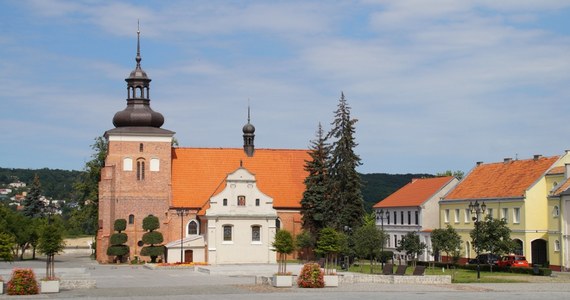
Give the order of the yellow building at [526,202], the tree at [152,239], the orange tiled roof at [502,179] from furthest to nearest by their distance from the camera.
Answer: the tree at [152,239] → the orange tiled roof at [502,179] → the yellow building at [526,202]

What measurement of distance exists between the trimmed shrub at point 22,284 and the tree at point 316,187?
1550 inches

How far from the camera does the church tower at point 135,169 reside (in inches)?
3009

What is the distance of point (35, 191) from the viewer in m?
118

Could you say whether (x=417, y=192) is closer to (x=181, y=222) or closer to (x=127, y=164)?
(x=181, y=222)

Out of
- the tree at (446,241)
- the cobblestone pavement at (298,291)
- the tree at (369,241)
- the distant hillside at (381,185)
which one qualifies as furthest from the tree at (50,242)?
the distant hillside at (381,185)

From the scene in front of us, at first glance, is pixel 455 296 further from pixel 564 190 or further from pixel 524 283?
pixel 564 190

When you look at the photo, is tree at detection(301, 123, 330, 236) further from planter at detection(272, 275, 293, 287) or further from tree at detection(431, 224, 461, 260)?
planter at detection(272, 275, 293, 287)

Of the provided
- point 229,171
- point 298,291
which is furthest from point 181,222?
point 298,291

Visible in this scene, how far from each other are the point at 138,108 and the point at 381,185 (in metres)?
101

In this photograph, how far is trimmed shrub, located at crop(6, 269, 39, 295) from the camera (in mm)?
36344

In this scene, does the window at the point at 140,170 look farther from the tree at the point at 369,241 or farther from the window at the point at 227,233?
the tree at the point at 369,241

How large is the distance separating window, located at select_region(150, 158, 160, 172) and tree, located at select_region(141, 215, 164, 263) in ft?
15.1

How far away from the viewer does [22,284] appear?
36500mm

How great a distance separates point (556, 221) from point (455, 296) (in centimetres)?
2884
